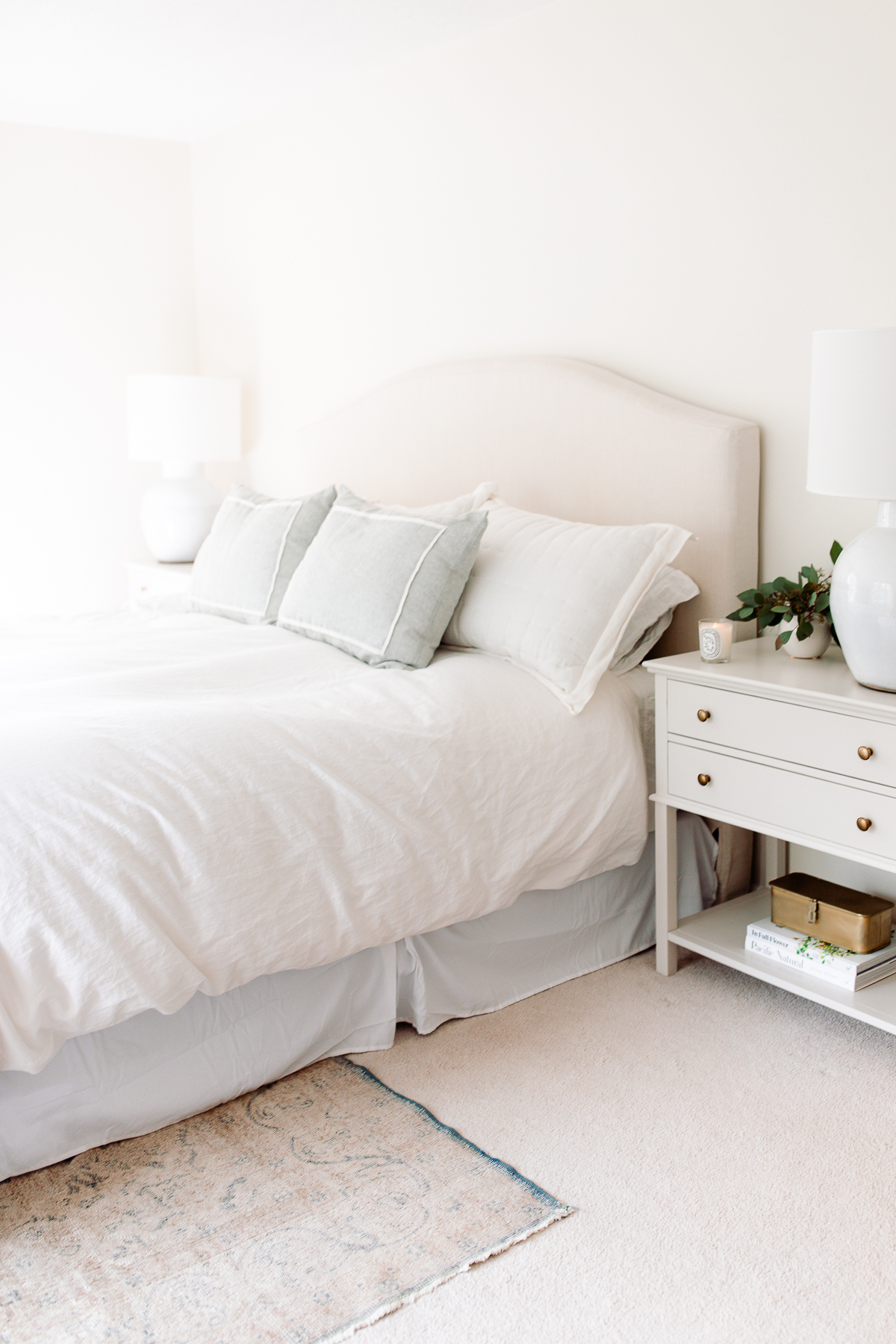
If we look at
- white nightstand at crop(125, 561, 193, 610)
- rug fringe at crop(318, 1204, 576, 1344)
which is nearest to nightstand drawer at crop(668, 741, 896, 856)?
rug fringe at crop(318, 1204, 576, 1344)

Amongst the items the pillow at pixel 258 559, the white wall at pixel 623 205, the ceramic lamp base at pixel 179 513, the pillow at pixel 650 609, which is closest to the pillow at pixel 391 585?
the pillow at pixel 258 559

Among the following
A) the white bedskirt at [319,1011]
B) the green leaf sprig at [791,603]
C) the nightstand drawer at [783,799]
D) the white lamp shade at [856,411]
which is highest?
the white lamp shade at [856,411]

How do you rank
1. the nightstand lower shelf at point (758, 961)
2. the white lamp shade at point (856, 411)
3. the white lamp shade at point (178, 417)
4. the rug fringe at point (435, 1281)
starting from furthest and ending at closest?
the white lamp shade at point (178, 417), the nightstand lower shelf at point (758, 961), the white lamp shade at point (856, 411), the rug fringe at point (435, 1281)

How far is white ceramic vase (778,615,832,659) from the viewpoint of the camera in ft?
7.29

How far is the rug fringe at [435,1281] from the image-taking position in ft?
4.70

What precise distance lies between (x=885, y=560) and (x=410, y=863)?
0.98 m

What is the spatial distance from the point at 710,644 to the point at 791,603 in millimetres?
183

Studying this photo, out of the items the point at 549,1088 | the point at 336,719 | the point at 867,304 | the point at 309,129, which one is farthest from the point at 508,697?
the point at 309,129

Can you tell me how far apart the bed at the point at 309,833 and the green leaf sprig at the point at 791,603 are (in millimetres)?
223

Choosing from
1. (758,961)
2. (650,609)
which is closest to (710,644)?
(650,609)

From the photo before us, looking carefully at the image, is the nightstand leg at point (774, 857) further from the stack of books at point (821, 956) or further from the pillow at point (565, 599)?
the pillow at point (565, 599)

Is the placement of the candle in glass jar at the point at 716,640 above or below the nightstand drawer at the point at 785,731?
above

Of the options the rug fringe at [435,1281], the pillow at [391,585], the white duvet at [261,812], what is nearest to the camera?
the rug fringe at [435,1281]

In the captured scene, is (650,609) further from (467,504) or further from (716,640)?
(467,504)
